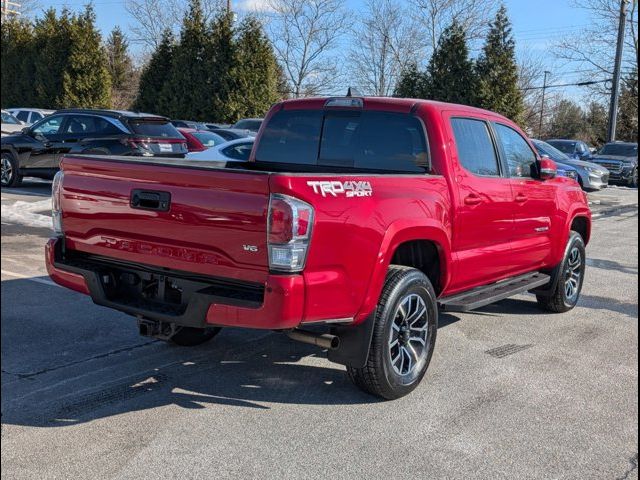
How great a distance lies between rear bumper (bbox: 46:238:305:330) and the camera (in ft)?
11.9

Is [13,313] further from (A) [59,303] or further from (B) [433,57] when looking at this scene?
(B) [433,57]

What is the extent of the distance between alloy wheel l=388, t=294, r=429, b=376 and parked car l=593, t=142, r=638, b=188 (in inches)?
1053

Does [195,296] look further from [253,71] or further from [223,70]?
[223,70]

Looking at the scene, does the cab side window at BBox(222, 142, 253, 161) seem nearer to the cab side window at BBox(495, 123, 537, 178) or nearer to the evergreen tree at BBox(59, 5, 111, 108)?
the cab side window at BBox(495, 123, 537, 178)

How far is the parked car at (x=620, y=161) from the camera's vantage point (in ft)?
94.5

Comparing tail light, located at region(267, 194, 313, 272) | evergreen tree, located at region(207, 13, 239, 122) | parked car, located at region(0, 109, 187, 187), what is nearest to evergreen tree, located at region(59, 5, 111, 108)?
evergreen tree, located at region(207, 13, 239, 122)

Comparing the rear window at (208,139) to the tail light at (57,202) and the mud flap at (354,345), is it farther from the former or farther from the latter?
the mud flap at (354,345)

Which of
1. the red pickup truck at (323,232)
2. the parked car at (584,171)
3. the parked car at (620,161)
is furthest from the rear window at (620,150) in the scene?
the red pickup truck at (323,232)

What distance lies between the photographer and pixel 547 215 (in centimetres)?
650

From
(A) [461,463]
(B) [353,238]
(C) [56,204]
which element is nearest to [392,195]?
(B) [353,238]

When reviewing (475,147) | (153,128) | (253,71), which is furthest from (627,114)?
(475,147)

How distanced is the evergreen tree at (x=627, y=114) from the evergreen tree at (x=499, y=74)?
16641mm

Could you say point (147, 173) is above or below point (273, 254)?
above

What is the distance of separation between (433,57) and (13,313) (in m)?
25.4
